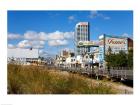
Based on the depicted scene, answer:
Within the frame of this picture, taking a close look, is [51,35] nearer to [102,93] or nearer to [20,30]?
[20,30]

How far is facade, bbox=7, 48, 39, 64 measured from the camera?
338 inches

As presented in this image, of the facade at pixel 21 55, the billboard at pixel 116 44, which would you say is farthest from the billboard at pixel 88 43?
the facade at pixel 21 55

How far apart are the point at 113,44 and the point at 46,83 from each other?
1.00m

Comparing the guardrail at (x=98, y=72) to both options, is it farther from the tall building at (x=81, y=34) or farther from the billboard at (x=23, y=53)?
the billboard at (x=23, y=53)

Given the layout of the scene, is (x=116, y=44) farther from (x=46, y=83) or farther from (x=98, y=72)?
(x=46, y=83)

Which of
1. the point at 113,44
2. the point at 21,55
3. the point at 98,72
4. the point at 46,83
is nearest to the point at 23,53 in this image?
the point at 21,55

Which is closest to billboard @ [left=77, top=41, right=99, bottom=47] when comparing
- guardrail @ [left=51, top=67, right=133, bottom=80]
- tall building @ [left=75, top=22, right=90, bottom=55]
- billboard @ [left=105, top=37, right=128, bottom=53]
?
tall building @ [left=75, top=22, right=90, bottom=55]

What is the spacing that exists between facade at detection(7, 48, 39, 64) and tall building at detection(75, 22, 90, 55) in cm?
54

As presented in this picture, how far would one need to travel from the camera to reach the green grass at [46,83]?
28.0ft

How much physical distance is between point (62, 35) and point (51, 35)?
141 mm

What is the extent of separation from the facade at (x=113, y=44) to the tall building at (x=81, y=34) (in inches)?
7.2

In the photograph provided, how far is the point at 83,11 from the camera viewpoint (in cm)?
851

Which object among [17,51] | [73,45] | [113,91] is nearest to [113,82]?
[113,91]
